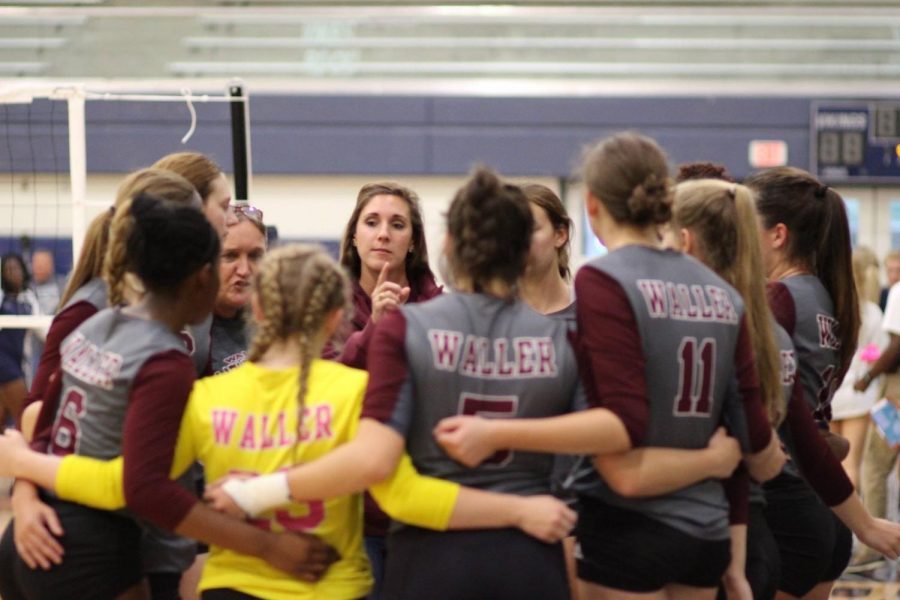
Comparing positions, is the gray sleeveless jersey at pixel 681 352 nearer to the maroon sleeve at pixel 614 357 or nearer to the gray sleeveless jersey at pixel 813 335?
the maroon sleeve at pixel 614 357

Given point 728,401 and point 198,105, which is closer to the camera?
point 728,401

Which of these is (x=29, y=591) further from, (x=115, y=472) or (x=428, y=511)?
(x=428, y=511)

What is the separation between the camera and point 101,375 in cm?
239

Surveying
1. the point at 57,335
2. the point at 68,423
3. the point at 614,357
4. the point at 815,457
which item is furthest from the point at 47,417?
the point at 815,457

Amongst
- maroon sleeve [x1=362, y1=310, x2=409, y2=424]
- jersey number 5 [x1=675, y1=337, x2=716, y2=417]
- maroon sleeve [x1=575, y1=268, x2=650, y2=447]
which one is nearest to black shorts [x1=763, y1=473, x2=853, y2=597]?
jersey number 5 [x1=675, y1=337, x2=716, y2=417]

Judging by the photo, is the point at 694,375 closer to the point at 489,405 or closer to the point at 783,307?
→ the point at 489,405

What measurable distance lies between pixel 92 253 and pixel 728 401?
1.46 m

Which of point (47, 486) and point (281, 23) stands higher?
point (281, 23)

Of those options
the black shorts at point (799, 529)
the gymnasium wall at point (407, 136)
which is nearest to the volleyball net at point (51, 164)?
the gymnasium wall at point (407, 136)

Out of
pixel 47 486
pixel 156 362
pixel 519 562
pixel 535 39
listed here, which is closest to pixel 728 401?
pixel 519 562

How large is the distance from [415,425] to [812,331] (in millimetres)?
1397

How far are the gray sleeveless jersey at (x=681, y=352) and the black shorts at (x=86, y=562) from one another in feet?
3.24

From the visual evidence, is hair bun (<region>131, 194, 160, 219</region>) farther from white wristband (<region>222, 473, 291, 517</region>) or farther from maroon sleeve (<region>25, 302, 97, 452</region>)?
white wristband (<region>222, 473, 291, 517</region>)

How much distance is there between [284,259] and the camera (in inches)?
95.6
